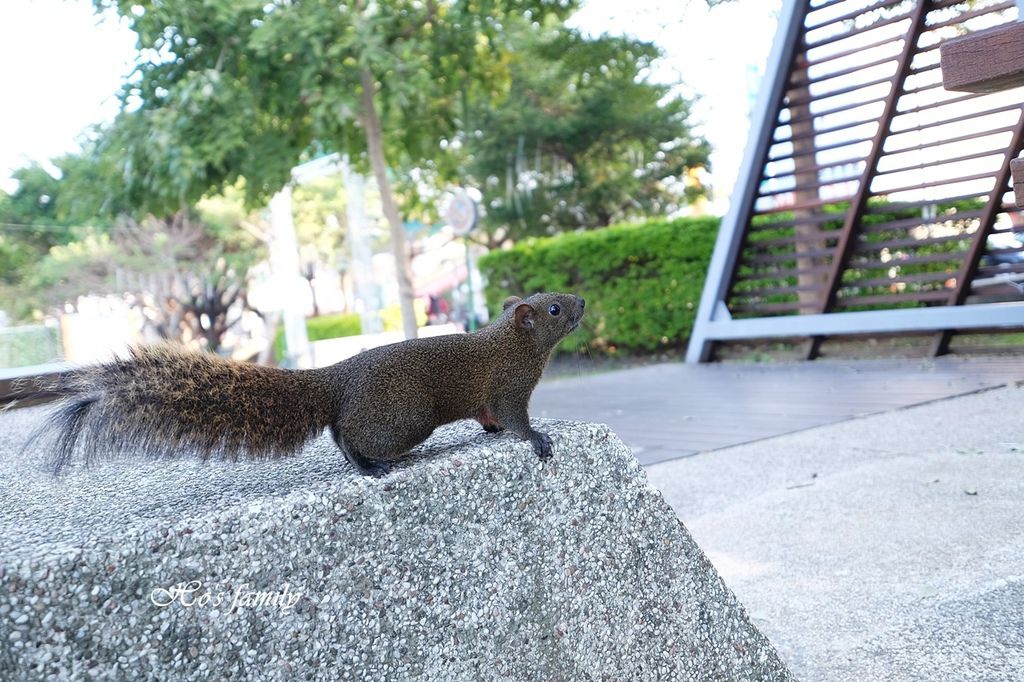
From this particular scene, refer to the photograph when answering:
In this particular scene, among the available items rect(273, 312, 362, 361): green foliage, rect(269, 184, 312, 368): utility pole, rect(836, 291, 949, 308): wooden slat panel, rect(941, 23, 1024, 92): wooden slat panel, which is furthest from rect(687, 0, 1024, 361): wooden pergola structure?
rect(273, 312, 362, 361): green foliage

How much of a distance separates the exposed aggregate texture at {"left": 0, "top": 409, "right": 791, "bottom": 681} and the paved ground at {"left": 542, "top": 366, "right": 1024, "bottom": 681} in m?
0.55

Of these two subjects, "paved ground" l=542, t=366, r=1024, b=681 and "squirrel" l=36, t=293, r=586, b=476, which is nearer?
"squirrel" l=36, t=293, r=586, b=476

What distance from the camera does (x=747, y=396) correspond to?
7.05m

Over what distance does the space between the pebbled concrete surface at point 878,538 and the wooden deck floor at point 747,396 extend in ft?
1.36

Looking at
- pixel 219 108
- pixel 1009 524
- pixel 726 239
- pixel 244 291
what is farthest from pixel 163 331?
pixel 1009 524

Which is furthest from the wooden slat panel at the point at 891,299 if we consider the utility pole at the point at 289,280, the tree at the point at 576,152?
the utility pole at the point at 289,280

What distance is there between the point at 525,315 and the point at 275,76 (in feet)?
22.9

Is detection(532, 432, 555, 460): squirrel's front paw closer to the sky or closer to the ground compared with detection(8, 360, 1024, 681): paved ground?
closer to the sky

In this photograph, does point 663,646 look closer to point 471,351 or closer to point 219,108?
point 471,351

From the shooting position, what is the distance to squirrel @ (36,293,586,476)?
1.53 meters

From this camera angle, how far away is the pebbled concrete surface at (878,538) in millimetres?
2375

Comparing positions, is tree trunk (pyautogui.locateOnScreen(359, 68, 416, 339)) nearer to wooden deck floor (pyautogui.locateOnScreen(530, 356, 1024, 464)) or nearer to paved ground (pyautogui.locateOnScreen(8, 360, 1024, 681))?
wooden deck floor (pyautogui.locateOnScreen(530, 356, 1024, 464))

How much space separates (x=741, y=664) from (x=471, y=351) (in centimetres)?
91

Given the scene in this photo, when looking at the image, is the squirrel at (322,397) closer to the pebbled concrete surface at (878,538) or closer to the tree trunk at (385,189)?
the pebbled concrete surface at (878,538)
